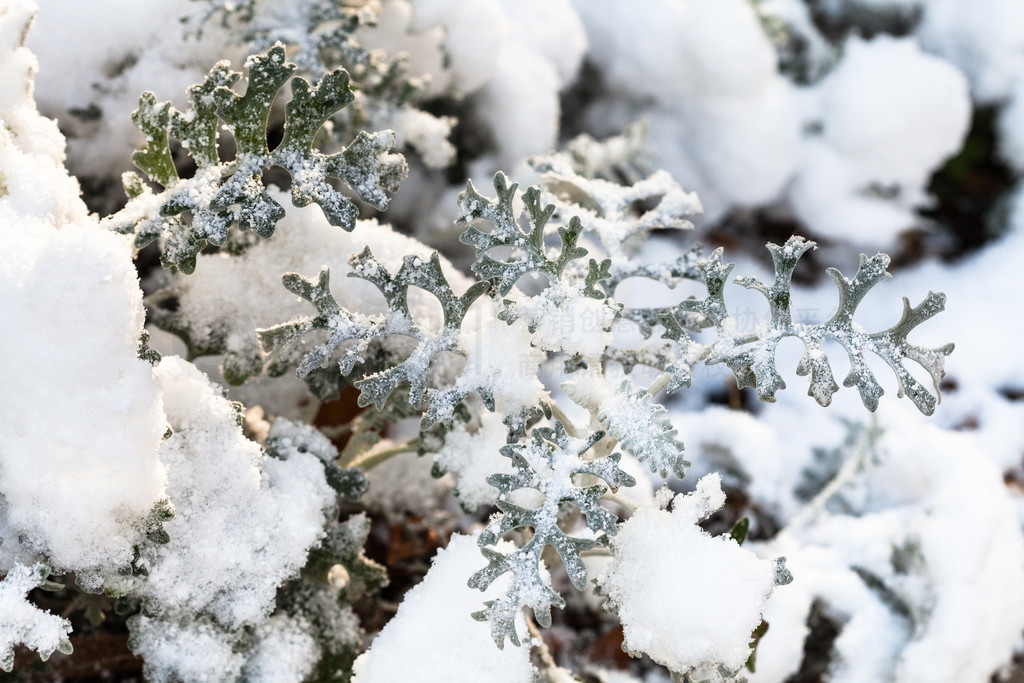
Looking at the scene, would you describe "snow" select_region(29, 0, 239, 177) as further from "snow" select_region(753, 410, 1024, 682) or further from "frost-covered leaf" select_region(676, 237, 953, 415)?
"snow" select_region(753, 410, 1024, 682)

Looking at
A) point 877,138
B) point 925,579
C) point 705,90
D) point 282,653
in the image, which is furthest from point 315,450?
point 877,138

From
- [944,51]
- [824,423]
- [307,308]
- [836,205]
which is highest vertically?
[307,308]

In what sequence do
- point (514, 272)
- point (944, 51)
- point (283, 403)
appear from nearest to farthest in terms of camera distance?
1. point (514, 272)
2. point (283, 403)
3. point (944, 51)

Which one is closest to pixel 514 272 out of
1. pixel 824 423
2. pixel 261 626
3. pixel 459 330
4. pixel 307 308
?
pixel 459 330

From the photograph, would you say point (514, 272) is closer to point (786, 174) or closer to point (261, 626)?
point (261, 626)

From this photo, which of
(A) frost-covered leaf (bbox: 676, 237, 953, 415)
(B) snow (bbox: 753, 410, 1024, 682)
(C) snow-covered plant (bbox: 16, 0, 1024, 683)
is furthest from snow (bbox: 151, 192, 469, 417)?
(B) snow (bbox: 753, 410, 1024, 682)

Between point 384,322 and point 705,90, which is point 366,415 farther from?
point 705,90
